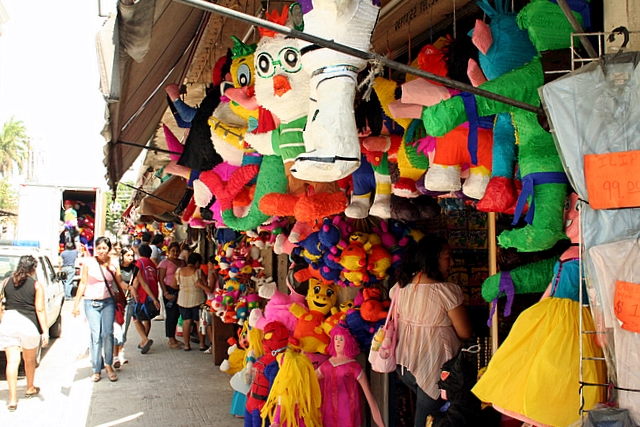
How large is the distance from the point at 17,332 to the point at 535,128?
5808 millimetres

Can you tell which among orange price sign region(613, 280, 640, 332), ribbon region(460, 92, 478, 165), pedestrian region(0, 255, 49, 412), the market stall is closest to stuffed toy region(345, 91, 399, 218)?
the market stall

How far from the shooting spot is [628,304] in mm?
1593

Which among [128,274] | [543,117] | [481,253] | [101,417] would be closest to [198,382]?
[101,417]

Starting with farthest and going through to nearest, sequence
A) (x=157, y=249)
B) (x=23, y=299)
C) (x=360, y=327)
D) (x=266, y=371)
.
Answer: (x=157, y=249) → (x=23, y=299) → (x=266, y=371) → (x=360, y=327)

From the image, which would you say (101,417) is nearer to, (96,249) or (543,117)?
(96,249)

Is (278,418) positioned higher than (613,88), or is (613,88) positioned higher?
(613,88)

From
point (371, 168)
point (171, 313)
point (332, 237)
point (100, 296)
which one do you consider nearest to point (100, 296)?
point (100, 296)

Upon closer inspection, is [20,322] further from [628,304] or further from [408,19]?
[628,304]

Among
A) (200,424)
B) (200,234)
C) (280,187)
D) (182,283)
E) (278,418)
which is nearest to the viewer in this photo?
(280,187)

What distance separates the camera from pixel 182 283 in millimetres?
9266

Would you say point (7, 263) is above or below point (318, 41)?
below

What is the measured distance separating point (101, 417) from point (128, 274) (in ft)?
12.8

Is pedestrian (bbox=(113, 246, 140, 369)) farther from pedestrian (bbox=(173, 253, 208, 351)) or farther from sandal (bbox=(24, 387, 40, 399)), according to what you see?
sandal (bbox=(24, 387, 40, 399))

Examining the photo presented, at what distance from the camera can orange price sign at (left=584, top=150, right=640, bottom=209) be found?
163cm
